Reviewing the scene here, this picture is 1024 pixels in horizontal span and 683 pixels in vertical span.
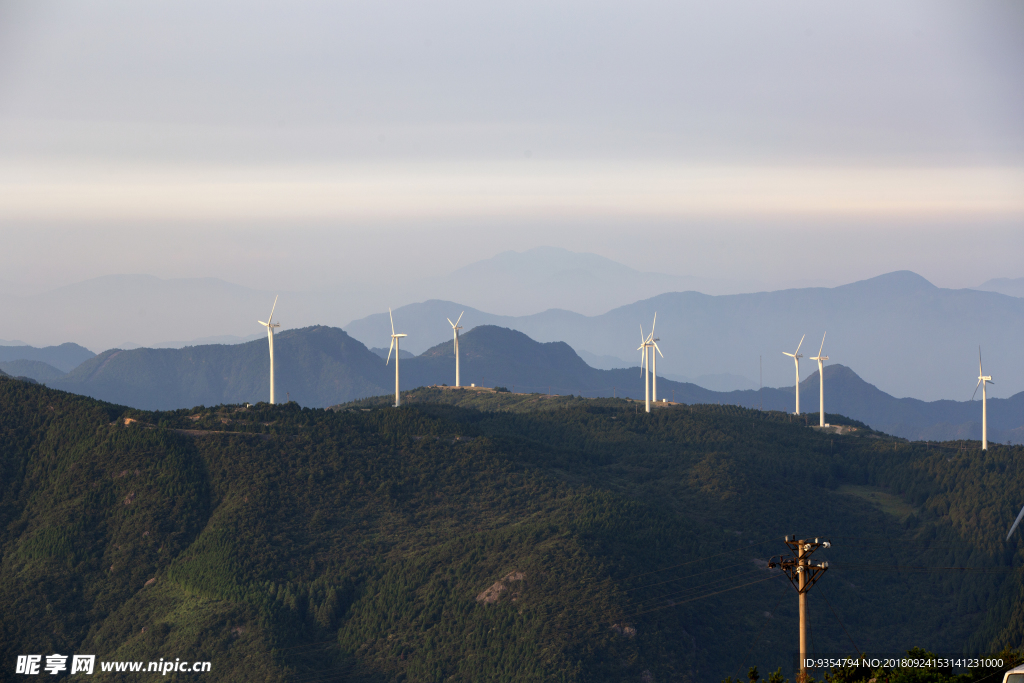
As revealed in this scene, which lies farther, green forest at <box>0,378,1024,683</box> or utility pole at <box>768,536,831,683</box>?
green forest at <box>0,378,1024,683</box>

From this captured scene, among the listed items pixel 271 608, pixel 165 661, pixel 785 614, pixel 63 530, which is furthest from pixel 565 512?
pixel 63 530

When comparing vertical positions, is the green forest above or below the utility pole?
below

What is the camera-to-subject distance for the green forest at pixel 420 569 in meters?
143

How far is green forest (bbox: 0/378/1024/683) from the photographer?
468 feet

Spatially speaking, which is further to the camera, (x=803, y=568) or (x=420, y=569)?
(x=420, y=569)

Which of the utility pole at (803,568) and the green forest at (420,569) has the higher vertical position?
the utility pole at (803,568)

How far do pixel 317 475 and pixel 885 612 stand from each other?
4001 inches

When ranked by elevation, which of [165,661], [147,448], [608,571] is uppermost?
[147,448]

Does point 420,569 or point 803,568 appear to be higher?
point 803,568

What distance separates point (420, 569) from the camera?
160 metres

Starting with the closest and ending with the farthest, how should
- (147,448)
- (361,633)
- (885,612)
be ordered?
(361,633) → (885,612) → (147,448)

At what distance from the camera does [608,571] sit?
155 m

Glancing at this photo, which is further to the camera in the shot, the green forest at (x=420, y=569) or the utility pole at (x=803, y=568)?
the green forest at (x=420, y=569)

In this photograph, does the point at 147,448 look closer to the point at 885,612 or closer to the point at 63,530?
the point at 63,530
